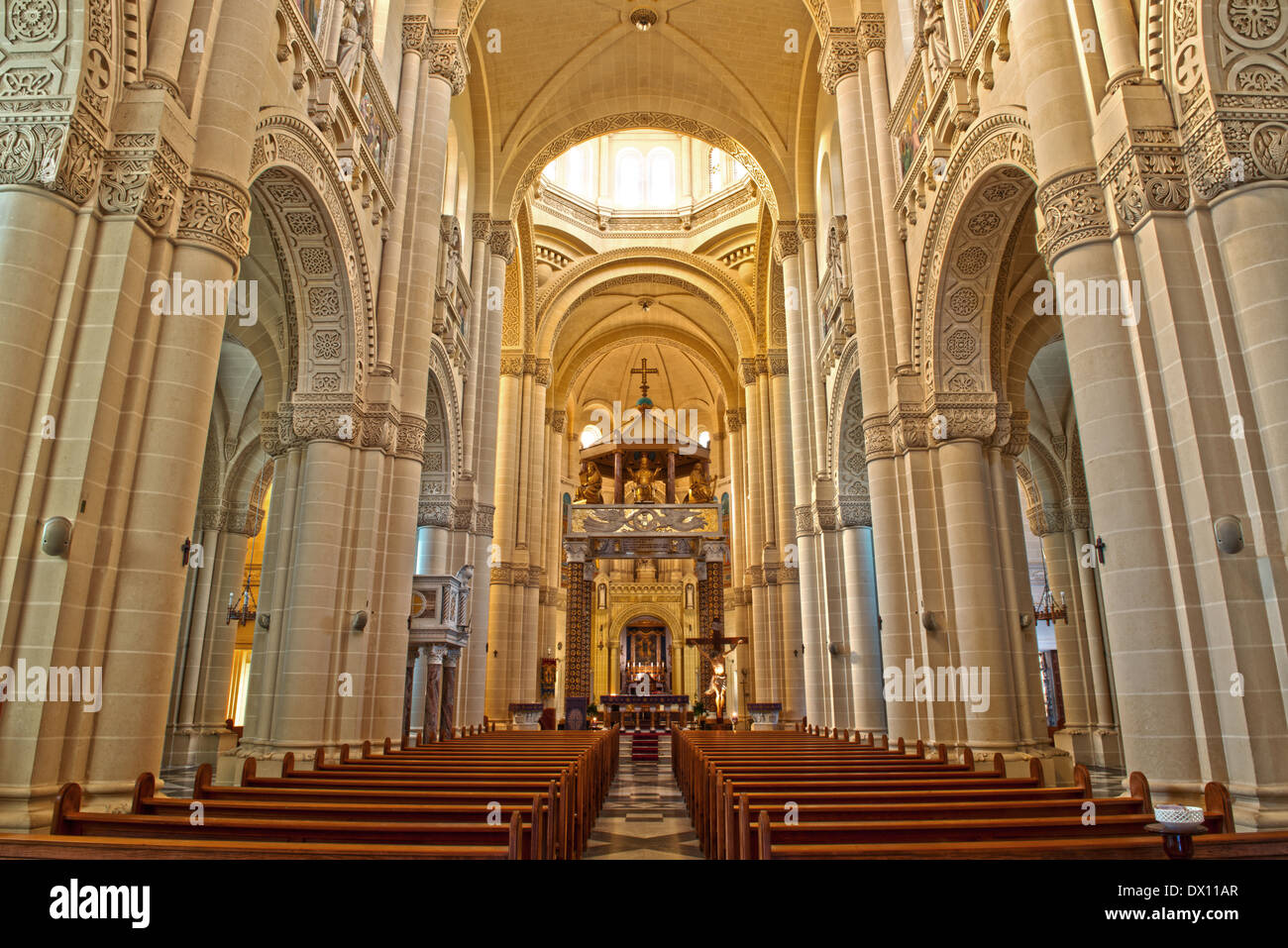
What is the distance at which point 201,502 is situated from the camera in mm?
17938

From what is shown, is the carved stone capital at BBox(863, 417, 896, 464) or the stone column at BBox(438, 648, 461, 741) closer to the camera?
the carved stone capital at BBox(863, 417, 896, 464)

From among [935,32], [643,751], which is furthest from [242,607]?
[935,32]

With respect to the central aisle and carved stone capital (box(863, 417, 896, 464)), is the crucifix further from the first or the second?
carved stone capital (box(863, 417, 896, 464))

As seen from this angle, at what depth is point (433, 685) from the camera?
14242 mm

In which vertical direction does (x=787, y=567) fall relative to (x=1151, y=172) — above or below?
below

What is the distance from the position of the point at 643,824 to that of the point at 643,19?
60.7 ft

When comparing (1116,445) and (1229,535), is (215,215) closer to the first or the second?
(1116,445)

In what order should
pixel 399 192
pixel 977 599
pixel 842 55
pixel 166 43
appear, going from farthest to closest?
pixel 842 55
pixel 399 192
pixel 977 599
pixel 166 43

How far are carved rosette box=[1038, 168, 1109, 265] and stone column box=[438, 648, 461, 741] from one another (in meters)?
11.8

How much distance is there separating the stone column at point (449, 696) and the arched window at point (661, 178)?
845 inches

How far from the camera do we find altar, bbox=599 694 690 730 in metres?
30.1

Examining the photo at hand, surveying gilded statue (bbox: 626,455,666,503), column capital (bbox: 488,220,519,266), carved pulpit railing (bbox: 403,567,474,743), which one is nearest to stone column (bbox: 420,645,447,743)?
carved pulpit railing (bbox: 403,567,474,743)
